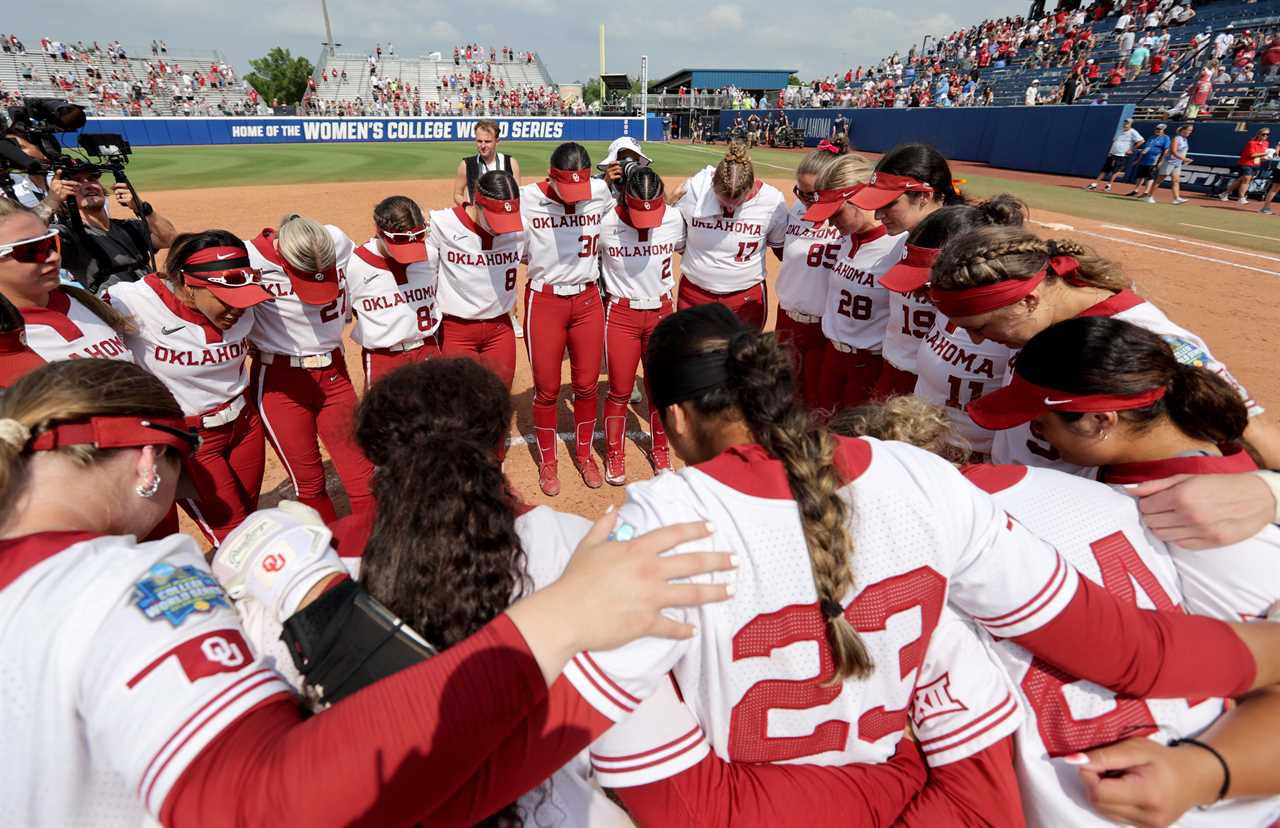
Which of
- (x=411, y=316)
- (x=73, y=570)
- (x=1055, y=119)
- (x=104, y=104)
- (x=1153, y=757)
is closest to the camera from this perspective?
(x=73, y=570)

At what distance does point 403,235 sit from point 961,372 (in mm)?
3398

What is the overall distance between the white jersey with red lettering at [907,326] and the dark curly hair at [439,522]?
282cm

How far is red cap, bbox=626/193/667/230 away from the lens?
441 cm

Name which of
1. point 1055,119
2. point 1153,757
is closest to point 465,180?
point 1153,757

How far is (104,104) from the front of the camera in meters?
34.2

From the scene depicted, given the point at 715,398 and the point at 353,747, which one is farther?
the point at 715,398

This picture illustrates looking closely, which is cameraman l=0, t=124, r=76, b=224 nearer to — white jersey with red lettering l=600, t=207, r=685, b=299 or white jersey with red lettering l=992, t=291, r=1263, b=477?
white jersey with red lettering l=600, t=207, r=685, b=299

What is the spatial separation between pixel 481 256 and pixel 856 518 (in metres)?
3.69

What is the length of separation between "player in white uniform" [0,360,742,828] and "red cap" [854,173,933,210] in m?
3.07

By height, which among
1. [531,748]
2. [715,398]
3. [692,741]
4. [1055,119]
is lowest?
[692,741]

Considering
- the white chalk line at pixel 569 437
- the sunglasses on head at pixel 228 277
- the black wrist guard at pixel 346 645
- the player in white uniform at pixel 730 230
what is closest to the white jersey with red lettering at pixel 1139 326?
the black wrist guard at pixel 346 645

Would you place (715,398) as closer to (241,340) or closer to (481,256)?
(241,340)

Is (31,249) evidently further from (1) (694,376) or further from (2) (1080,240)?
(2) (1080,240)

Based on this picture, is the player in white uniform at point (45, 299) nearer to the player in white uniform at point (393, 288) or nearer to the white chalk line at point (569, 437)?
the player in white uniform at point (393, 288)
